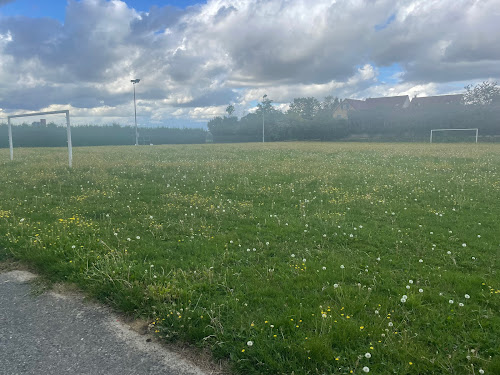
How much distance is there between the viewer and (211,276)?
4570 millimetres

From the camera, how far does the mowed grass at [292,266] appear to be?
10.7 ft

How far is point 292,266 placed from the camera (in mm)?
4957

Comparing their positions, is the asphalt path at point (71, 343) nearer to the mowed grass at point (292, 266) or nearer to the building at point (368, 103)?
the mowed grass at point (292, 266)

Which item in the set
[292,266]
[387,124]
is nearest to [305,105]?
[387,124]

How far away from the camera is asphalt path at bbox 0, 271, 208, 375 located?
3111 millimetres

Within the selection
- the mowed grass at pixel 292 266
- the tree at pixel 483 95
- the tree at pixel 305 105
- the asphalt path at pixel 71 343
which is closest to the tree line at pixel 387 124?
the tree at pixel 483 95

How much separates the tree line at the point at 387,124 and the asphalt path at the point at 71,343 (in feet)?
182

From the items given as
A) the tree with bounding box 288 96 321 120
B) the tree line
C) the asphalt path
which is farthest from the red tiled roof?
the asphalt path

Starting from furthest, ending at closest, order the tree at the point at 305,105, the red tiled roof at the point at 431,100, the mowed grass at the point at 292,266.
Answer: the tree at the point at 305,105 → the red tiled roof at the point at 431,100 → the mowed grass at the point at 292,266

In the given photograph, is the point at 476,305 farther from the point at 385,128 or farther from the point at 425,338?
the point at 385,128

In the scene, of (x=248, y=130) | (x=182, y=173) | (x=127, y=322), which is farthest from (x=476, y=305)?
(x=248, y=130)

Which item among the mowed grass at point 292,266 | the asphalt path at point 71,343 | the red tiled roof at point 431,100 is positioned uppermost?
the red tiled roof at point 431,100

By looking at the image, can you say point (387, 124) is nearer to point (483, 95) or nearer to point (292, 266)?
point (483, 95)

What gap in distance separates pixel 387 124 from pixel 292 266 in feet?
192
